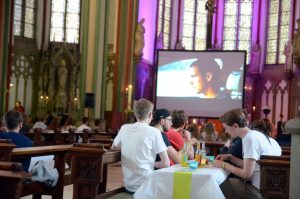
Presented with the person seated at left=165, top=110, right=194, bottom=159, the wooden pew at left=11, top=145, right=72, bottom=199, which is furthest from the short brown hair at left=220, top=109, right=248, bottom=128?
the wooden pew at left=11, top=145, right=72, bottom=199

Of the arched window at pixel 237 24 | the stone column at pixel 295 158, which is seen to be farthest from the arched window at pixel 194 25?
the stone column at pixel 295 158

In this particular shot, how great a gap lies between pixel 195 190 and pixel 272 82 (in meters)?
20.2

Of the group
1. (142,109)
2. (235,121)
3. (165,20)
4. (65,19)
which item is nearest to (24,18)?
(65,19)

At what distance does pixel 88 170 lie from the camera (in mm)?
4711

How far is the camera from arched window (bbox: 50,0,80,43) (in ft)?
67.6

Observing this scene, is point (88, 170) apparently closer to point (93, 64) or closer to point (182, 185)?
point (182, 185)

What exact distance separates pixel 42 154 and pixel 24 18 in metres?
15.3

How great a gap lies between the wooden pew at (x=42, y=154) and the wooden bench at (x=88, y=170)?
2.03ft

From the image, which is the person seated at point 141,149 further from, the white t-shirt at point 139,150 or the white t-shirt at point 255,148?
the white t-shirt at point 255,148

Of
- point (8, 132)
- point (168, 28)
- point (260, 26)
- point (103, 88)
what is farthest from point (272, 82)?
point (8, 132)

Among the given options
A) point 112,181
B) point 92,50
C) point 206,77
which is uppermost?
point 92,50

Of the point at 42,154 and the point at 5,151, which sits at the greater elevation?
the point at 5,151

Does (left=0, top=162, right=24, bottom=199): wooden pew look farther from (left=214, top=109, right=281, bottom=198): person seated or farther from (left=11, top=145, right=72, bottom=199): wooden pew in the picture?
(left=214, top=109, right=281, bottom=198): person seated

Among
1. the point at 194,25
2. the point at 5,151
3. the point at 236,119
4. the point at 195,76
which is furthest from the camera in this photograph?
the point at 194,25
